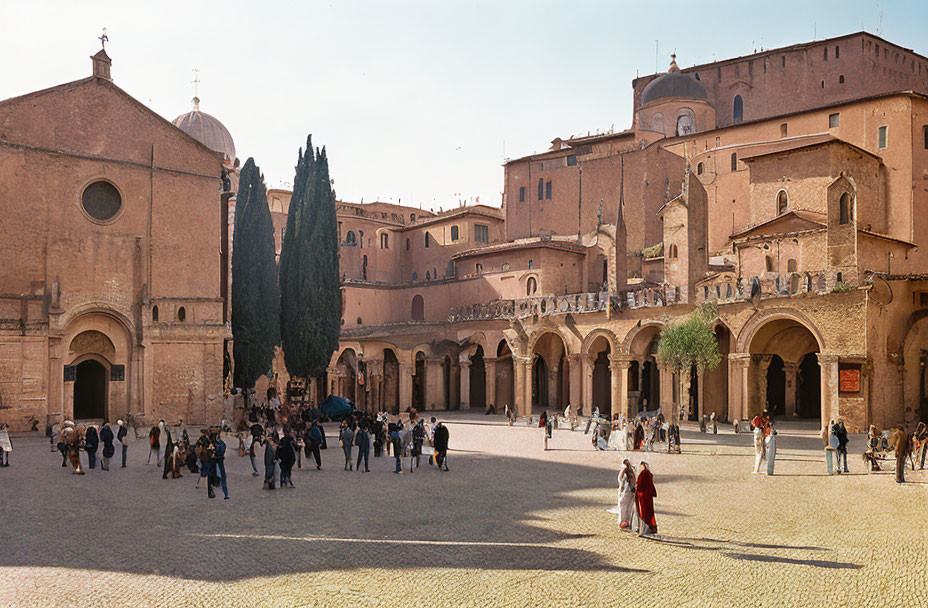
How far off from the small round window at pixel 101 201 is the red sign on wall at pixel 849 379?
82.9ft

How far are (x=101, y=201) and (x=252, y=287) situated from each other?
717 cm

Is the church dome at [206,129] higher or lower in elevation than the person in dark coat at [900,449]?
higher

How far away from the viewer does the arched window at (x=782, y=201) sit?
35.4 meters

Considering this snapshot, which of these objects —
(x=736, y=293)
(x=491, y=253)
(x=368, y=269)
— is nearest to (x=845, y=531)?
(x=736, y=293)

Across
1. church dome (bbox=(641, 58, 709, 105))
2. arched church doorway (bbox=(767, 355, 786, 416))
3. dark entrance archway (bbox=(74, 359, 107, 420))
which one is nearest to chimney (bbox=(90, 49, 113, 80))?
dark entrance archway (bbox=(74, 359, 107, 420))

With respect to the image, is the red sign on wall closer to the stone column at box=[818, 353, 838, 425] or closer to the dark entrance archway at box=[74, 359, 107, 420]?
the stone column at box=[818, 353, 838, 425]

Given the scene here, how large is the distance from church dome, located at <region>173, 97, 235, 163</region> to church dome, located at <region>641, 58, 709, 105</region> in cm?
2817

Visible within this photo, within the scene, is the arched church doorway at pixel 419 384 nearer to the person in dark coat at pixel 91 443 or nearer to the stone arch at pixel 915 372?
the stone arch at pixel 915 372

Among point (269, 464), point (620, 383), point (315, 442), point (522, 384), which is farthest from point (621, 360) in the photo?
point (269, 464)

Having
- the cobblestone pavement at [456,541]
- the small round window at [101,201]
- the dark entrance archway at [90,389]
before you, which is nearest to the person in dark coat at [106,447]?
the cobblestone pavement at [456,541]

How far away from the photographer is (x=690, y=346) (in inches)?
1113

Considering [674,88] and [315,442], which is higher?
[674,88]

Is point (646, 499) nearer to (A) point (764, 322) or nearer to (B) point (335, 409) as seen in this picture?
(A) point (764, 322)

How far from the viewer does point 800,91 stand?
166 feet
